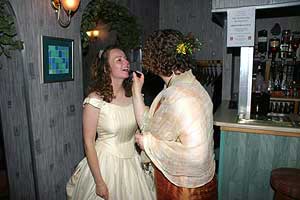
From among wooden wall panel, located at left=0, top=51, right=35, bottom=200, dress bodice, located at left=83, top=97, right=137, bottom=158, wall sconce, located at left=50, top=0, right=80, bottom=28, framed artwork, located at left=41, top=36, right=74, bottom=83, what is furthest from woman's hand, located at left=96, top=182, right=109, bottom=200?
wall sconce, located at left=50, top=0, right=80, bottom=28

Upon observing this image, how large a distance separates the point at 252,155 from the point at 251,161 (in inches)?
2.0

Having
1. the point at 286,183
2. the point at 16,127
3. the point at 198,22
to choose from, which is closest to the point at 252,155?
the point at 286,183

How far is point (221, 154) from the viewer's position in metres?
2.13

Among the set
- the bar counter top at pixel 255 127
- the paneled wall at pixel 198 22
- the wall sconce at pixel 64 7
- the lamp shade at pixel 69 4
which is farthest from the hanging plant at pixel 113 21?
the paneled wall at pixel 198 22

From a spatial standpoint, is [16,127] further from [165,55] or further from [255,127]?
[255,127]

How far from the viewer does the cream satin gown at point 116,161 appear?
1.65 metres

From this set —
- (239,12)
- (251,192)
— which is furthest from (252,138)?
(239,12)

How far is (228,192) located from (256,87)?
3.43ft

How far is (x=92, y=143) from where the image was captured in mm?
1613

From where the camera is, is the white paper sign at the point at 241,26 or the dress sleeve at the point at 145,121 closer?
the dress sleeve at the point at 145,121

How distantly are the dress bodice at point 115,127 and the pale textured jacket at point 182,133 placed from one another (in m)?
0.27

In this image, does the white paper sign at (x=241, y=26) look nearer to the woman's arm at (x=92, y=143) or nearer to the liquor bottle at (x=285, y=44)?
the woman's arm at (x=92, y=143)

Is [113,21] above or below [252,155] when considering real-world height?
above

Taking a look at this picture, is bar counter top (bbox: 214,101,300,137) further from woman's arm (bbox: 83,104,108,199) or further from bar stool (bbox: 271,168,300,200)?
woman's arm (bbox: 83,104,108,199)
